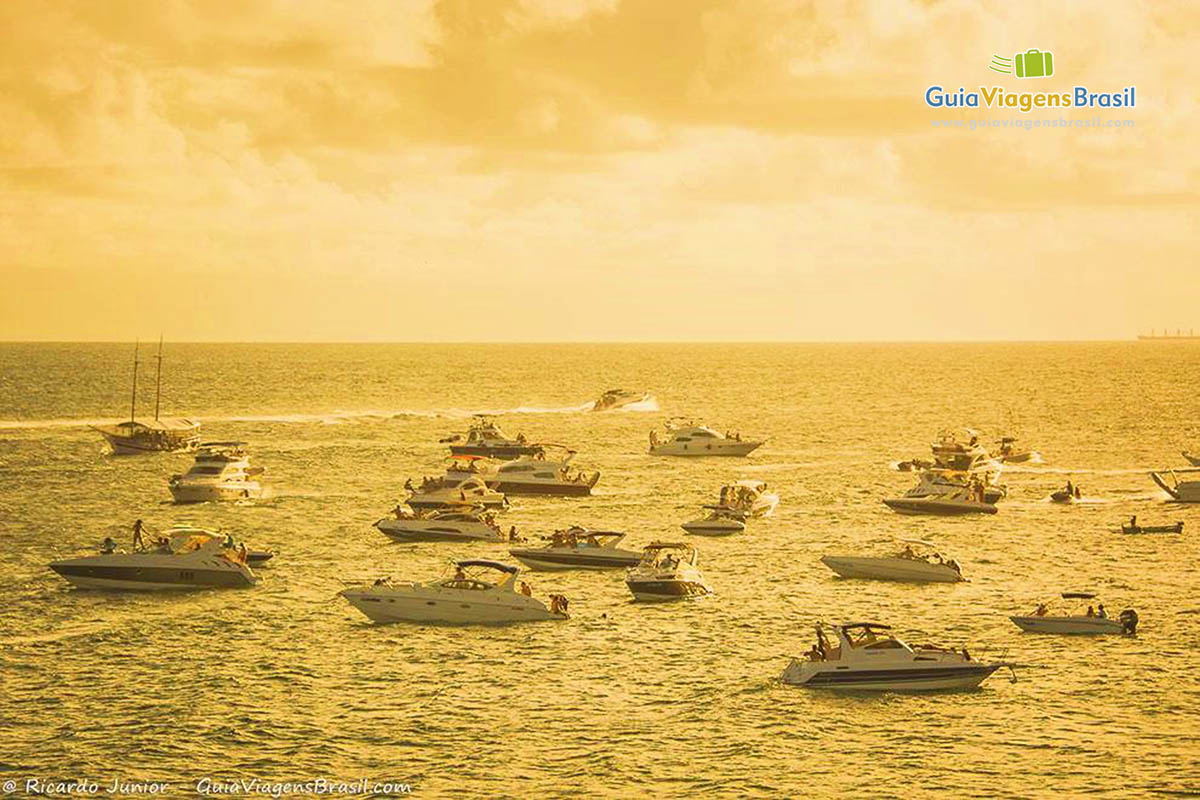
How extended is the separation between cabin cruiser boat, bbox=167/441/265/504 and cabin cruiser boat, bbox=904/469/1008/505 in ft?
189

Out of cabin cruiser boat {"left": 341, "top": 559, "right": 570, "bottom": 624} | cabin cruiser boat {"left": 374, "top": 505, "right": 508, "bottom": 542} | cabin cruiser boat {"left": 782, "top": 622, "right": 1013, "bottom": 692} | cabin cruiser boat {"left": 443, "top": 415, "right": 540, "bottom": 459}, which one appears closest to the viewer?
cabin cruiser boat {"left": 782, "top": 622, "right": 1013, "bottom": 692}

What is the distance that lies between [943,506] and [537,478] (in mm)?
36106

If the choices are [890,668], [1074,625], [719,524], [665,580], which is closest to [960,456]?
[719,524]

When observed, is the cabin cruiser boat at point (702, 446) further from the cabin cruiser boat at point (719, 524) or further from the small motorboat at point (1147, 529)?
the small motorboat at point (1147, 529)

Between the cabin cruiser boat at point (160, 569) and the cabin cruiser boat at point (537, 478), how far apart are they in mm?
43652

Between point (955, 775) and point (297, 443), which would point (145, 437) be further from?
point (955, 775)

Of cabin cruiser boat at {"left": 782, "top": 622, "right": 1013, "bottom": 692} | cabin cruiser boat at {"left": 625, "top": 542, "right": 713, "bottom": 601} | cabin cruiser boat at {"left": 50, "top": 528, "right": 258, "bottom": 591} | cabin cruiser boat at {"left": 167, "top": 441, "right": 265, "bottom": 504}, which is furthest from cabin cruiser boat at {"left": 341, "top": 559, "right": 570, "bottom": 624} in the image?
cabin cruiser boat at {"left": 167, "top": 441, "right": 265, "bottom": 504}

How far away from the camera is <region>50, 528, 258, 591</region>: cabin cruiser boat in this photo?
79.5 meters

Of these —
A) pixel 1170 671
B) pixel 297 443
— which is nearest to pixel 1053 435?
pixel 297 443

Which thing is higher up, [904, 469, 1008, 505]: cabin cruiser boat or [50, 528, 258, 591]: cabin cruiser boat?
[904, 469, 1008, 505]: cabin cruiser boat

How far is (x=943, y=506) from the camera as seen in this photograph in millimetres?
113312

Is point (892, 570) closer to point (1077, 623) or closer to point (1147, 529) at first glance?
point (1077, 623)

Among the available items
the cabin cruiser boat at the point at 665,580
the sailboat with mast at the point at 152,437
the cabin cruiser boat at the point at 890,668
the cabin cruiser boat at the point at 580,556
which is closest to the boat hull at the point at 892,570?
the cabin cruiser boat at the point at 665,580

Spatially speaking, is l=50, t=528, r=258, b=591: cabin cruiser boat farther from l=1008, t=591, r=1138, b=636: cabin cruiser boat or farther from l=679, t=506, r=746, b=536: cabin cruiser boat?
l=1008, t=591, r=1138, b=636: cabin cruiser boat
